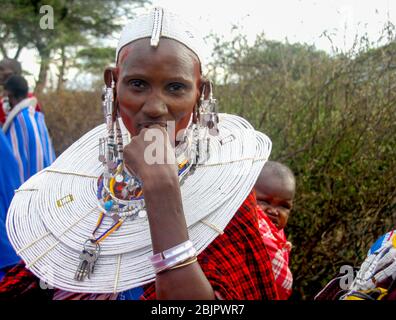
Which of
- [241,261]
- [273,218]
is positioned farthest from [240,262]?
[273,218]

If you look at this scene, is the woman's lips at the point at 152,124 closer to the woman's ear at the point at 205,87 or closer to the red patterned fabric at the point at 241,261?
the woman's ear at the point at 205,87

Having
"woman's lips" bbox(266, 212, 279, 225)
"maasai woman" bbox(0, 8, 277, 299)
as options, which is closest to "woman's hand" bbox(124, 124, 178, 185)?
"maasai woman" bbox(0, 8, 277, 299)

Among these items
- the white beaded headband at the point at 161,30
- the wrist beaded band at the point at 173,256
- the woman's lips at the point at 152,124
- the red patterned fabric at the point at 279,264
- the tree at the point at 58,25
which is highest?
the tree at the point at 58,25

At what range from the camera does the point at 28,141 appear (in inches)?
196

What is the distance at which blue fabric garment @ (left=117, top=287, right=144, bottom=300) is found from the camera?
1.60 meters

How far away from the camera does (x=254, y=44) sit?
4.58 metres

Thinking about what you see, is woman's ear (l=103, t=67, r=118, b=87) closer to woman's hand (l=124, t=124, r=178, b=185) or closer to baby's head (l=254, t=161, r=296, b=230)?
woman's hand (l=124, t=124, r=178, b=185)

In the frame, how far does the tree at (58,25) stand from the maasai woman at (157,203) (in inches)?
333

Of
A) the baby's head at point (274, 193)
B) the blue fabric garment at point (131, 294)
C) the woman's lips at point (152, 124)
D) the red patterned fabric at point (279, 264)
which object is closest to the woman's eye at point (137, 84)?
the woman's lips at point (152, 124)

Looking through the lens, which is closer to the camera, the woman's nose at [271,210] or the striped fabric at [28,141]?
the woman's nose at [271,210]

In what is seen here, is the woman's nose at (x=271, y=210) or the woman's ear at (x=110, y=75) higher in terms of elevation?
the woman's ear at (x=110, y=75)

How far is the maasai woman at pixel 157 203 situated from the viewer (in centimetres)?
141

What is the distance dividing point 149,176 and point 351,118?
8.26 feet

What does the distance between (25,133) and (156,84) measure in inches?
147
